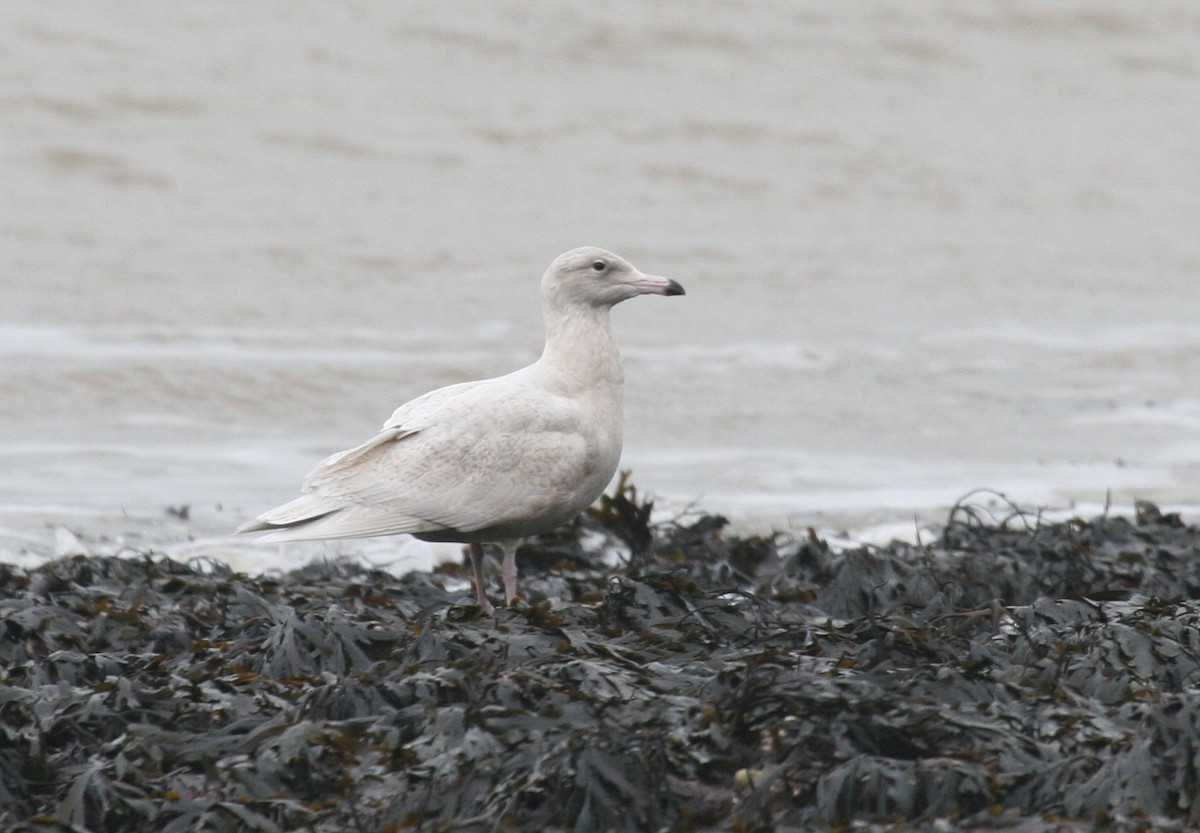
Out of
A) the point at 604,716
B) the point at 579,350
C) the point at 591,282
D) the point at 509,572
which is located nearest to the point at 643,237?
the point at 591,282

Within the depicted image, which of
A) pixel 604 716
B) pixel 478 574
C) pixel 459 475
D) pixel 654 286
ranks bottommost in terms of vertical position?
pixel 604 716

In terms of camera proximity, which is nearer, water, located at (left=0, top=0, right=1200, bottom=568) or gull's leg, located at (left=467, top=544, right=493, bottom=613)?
gull's leg, located at (left=467, top=544, right=493, bottom=613)

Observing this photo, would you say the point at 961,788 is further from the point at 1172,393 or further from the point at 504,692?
the point at 1172,393

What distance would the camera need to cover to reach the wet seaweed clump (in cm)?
351

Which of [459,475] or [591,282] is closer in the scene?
[459,475]

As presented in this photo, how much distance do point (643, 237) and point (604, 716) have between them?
12465 mm

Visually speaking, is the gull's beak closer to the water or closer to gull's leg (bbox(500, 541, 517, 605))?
gull's leg (bbox(500, 541, 517, 605))

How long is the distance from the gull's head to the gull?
0.26m

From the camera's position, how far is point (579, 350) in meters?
5.91

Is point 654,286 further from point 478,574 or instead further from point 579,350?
point 478,574

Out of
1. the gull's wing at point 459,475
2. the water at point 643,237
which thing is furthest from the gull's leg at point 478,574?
the water at point 643,237

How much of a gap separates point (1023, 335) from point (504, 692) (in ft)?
35.7

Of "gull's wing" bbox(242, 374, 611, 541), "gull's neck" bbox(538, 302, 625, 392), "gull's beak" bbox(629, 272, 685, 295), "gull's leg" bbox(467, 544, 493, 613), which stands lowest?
"gull's leg" bbox(467, 544, 493, 613)

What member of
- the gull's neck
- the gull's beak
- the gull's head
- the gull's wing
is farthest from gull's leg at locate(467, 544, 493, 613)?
the gull's beak
